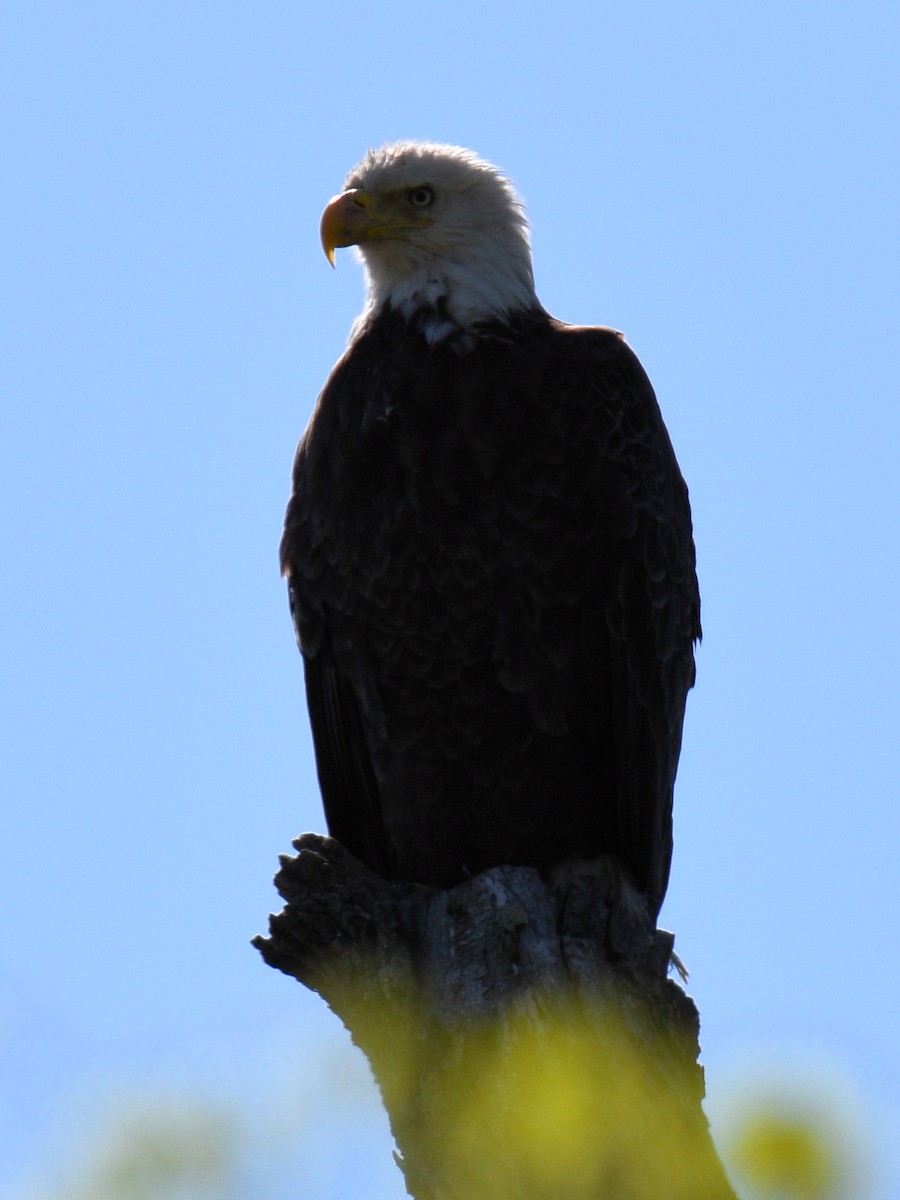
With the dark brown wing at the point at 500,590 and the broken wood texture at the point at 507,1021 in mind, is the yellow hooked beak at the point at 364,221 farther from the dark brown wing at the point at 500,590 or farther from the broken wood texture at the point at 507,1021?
the broken wood texture at the point at 507,1021

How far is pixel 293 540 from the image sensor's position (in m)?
5.60

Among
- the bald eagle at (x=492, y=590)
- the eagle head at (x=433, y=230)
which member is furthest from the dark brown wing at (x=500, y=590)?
the eagle head at (x=433, y=230)

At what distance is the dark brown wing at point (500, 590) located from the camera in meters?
5.16

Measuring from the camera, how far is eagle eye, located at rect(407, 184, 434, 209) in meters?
6.02

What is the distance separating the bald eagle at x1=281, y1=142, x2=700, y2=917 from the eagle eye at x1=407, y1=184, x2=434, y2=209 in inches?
18.4

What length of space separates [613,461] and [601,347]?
17.4 inches

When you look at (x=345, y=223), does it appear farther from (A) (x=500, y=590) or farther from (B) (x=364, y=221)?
(A) (x=500, y=590)

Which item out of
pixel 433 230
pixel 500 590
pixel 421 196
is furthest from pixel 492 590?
pixel 421 196

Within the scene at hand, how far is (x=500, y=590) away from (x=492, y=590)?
3 cm

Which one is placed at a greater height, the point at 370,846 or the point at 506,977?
the point at 370,846

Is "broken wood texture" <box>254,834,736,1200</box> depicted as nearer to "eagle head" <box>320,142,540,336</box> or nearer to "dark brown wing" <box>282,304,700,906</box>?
"dark brown wing" <box>282,304,700,906</box>

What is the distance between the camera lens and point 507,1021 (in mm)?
3664

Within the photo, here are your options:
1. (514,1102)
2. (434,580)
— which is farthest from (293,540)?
(514,1102)

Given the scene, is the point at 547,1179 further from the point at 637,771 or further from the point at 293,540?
Answer: the point at 293,540
